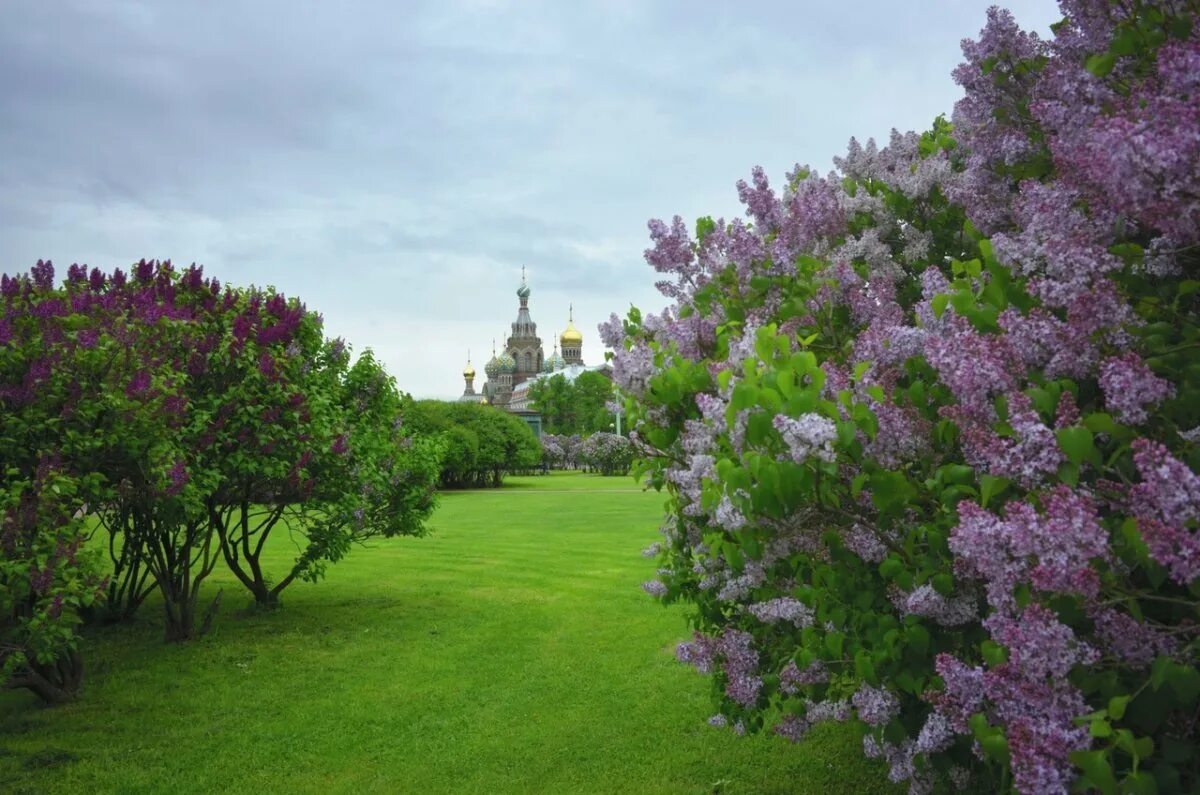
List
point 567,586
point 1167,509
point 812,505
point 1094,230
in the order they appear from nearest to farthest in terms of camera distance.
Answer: point 1167,509 → point 1094,230 → point 812,505 → point 567,586

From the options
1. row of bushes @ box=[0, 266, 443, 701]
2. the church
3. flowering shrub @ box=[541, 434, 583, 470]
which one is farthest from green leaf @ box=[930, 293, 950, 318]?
the church

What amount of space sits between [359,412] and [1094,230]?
1470 centimetres

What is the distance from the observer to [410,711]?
10.4 meters

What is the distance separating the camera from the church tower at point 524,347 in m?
188

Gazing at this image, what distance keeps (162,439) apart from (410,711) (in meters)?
4.51

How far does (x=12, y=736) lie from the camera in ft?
32.0

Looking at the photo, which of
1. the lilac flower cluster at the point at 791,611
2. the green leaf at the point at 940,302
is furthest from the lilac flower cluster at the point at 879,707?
the green leaf at the point at 940,302

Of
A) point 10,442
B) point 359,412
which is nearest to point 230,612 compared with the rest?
point 359,412

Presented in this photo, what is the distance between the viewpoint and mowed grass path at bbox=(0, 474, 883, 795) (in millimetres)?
8383

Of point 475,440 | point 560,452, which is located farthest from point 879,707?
point 560,452

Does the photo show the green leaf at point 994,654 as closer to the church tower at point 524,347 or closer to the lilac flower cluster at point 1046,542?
the lilac flower cluster at point 1046,542

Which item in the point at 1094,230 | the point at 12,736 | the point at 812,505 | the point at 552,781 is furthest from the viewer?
the point at 12,736

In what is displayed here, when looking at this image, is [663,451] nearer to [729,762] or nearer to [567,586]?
[729,762]

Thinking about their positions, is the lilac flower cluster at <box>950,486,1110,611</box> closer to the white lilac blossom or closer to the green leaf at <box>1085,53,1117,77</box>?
the white lilac blossom
